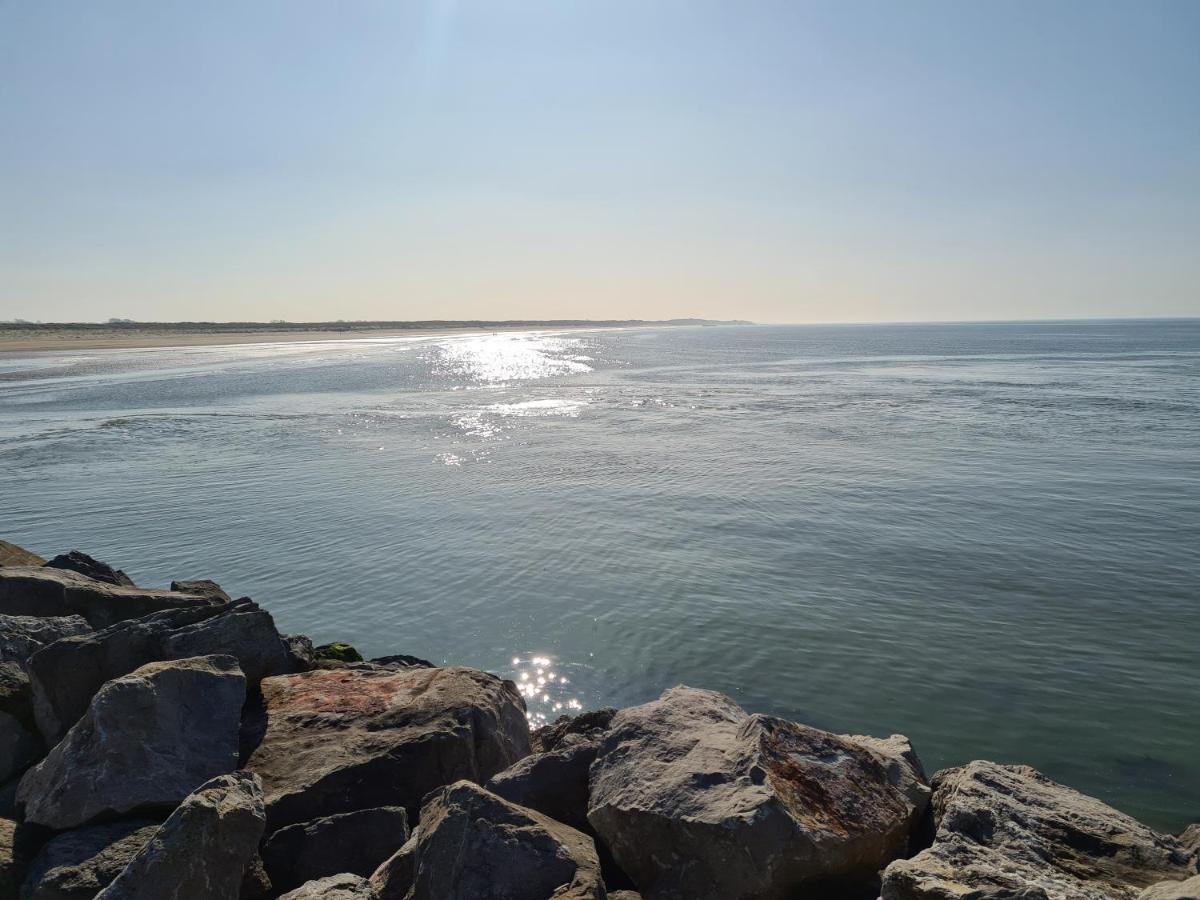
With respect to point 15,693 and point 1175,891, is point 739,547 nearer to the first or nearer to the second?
point 1175,891

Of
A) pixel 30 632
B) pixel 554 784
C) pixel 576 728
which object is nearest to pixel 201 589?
pixel 30 632

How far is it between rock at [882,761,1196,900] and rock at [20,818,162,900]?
5.67 m

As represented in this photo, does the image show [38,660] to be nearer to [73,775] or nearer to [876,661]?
[73,775]

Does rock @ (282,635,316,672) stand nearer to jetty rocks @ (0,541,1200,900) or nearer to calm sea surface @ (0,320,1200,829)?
jetty rocks @ (0,541,1200,900)

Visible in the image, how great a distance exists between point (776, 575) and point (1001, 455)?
55.0ft

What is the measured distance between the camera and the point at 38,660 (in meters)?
8.00

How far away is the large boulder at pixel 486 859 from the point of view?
5.47 m

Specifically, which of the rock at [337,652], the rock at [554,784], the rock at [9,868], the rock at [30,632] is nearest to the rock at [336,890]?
the rock at [554,784]

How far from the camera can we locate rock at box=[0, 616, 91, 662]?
339 inches

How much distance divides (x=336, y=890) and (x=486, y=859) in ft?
3.37

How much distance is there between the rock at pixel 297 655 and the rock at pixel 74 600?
1.21m

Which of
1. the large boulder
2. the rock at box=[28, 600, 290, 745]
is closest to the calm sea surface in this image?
the rock at box=[28, 600, 290, 745]

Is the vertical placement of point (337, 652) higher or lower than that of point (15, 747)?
lower

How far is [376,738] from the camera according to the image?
298 inches
